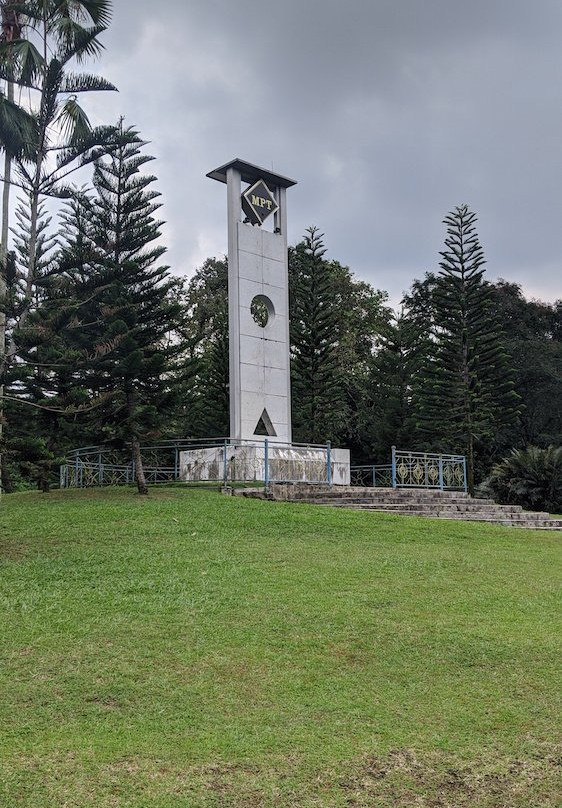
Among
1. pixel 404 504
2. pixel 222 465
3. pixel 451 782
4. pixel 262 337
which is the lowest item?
pixel 451 782

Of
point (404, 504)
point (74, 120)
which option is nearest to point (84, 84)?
point (74, 120)

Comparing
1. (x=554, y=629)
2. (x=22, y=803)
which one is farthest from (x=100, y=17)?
(x=22, y=803)

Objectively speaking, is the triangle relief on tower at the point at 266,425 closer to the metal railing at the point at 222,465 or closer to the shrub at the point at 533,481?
the metal railing at the point at 222,465

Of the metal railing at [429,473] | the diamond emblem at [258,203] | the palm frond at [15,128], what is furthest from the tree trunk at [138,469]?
the diamond emblem at [258,203]

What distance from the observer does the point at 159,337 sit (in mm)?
12508

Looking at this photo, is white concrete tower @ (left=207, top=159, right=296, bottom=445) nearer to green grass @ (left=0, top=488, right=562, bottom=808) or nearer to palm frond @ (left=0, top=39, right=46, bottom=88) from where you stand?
palm frond @ (left=0, top=39, right=46, bottom=88)

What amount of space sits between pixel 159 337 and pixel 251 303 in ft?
7.95

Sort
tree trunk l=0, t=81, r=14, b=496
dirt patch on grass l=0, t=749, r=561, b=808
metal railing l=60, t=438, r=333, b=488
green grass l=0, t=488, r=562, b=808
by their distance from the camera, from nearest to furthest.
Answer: dirt patch on grass l=0, t=749, r=561, b=808 → green grass l=0, t=488, r=562, b=808 → tree trunk l=0, t=81, r=14, b=496 → metal railing l=60, t=438, r=333, b=488

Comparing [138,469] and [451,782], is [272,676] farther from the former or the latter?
[138,469]

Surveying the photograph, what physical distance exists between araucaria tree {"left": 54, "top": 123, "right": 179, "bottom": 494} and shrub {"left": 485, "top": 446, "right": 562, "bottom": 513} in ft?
24.9

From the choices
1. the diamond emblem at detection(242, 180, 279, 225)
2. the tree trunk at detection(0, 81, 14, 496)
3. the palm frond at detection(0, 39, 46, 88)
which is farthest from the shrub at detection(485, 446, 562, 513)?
the palm frond at detection(0, 39, 46, 88)

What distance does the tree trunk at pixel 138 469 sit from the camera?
11.1m

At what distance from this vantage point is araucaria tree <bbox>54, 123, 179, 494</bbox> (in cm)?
1155

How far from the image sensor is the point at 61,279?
10.9 m
